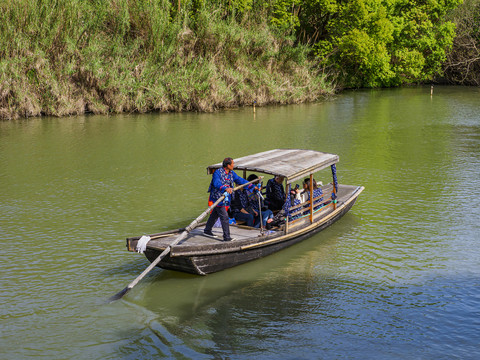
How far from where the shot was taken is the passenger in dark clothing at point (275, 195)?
13.6 m

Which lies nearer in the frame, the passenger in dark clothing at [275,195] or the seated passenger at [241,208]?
the seated passenger at [241,208]

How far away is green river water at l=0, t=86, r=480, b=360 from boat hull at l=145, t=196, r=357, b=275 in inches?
9.4

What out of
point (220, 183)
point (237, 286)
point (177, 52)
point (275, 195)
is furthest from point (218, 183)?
point (177, 52)

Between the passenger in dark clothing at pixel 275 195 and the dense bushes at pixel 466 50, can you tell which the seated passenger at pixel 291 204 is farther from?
the dense bushes at pixel 466 50

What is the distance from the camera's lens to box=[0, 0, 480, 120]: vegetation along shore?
31750mm

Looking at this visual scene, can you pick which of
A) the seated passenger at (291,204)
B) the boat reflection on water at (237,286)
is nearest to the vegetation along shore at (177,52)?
the seated passenger at (291,204)

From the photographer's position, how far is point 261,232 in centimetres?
1220

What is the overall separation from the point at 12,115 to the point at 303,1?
89.5 ft

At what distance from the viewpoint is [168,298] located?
10641 mm

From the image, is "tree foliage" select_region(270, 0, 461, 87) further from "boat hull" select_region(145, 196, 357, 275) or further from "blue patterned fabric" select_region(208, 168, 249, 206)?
"blue patterned fabric" select_region(208, 168, 249, 206)

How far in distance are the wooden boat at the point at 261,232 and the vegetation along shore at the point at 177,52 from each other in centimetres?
2125

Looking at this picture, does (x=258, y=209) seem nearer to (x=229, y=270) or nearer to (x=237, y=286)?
(x=229, y=270)

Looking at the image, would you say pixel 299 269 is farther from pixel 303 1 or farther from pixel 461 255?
pixel 303 1

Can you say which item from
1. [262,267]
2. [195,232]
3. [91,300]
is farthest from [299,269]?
[91,300]
